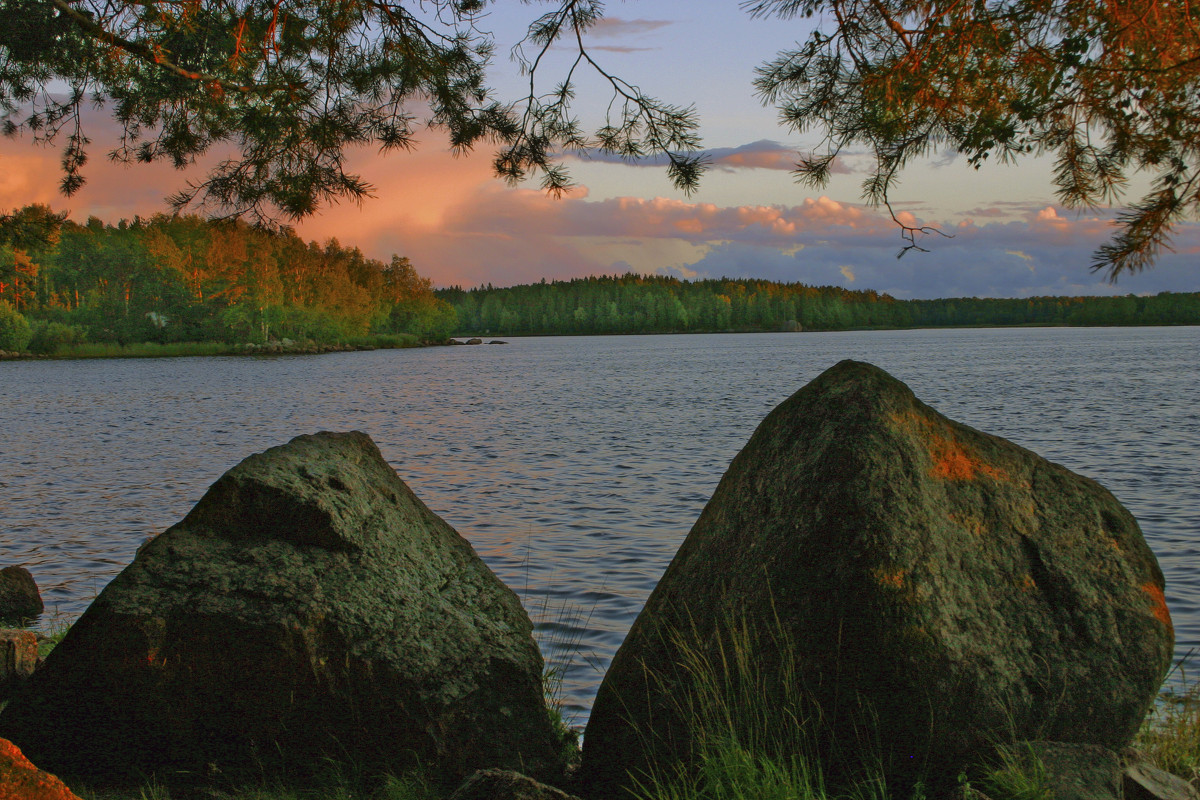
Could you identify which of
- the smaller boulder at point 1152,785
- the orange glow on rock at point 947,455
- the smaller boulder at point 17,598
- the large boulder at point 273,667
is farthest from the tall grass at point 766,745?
the smaller boulder at point 17,598

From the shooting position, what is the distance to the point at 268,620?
14.9 feet

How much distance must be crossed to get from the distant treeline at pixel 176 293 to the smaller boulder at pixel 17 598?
235ft

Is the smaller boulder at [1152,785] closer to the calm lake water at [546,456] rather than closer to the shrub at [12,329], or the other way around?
the calm lake water at [546,456]

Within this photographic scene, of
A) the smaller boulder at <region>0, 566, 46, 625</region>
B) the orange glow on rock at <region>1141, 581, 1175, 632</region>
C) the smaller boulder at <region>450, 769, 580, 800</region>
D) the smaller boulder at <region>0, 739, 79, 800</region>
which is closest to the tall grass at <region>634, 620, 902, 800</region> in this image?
the smaller boulder at <region>450, 769, 580, 800</region>

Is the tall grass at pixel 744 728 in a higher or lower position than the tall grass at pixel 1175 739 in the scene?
higher

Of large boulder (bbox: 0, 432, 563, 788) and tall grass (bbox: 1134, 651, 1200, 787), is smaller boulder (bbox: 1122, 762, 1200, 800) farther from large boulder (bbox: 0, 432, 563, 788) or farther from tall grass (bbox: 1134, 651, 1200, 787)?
large boulder (bbox: 0, 432, 563, 788)

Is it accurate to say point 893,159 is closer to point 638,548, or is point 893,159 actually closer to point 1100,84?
point 1100,84

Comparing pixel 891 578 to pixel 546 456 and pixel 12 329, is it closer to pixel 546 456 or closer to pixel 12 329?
pixel 546 456

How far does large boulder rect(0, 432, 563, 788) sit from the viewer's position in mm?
4422

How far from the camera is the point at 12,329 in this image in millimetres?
80938

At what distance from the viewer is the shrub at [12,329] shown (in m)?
79.2

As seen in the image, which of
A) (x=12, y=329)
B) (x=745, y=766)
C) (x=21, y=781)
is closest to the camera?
(x=21, y=781)

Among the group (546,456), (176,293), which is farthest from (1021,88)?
(176,293)

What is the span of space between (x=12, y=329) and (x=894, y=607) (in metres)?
95.2
